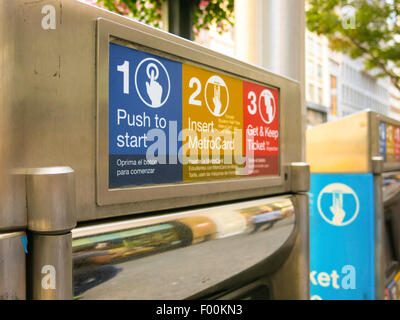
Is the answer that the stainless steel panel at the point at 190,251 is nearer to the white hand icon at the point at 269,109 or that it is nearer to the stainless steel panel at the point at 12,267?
the stainless steel panel at the point at 12,267

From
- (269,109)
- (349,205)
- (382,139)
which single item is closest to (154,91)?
(269,109)

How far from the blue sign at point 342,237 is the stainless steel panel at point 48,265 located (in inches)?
77.9

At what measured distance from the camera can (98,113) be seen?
576 mm

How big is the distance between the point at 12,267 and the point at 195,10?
9.52 feet

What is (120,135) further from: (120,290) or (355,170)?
(355,170)

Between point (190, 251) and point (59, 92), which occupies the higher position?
point (59, 92)

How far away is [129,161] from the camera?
0.62m

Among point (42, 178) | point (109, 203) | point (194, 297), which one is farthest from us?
point (194, 297)

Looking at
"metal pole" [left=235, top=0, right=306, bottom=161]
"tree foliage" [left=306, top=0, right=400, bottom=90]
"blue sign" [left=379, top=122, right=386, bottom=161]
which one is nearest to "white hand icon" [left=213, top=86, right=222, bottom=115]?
"metal pole" [left=235, top=0, right=306, bottom=161]

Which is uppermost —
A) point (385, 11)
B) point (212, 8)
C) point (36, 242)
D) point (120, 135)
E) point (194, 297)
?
point (385, 11)

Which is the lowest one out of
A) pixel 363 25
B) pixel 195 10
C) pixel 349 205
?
pixel 349 205

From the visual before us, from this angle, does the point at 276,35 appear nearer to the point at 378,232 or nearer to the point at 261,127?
the point at 261,127
